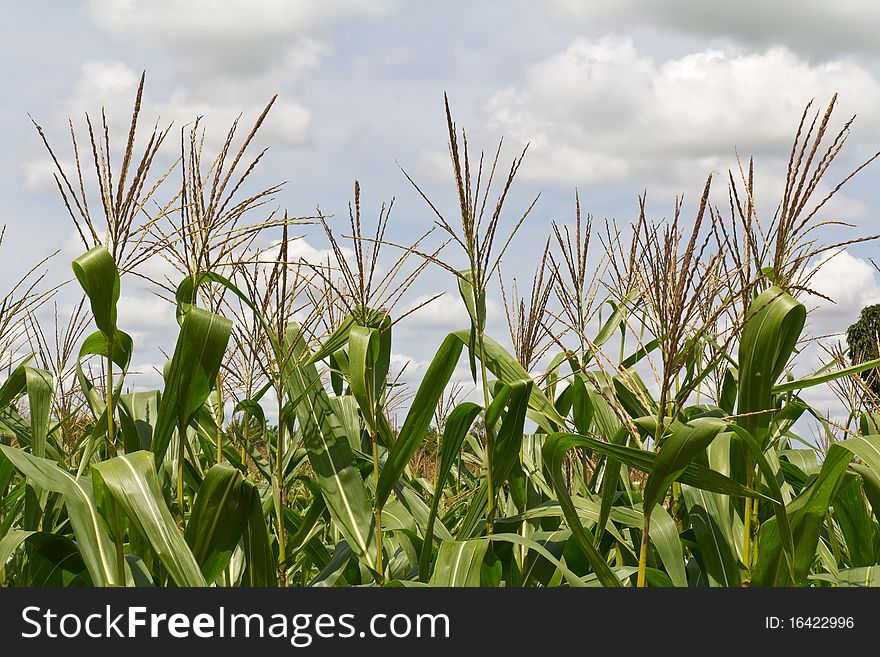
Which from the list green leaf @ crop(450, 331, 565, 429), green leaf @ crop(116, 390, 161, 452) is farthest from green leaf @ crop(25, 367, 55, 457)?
green leaf @ crop(450, 331, 565, 429)

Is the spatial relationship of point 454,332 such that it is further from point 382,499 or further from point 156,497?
point 156,497

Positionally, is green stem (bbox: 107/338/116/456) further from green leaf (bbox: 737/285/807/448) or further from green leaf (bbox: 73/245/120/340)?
green leaf (bbox: 737/285/807/448)

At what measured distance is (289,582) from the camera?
351 cm

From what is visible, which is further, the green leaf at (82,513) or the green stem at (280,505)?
the green stem at (280,505)

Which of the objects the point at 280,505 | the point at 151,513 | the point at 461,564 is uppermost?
the point at 280,505

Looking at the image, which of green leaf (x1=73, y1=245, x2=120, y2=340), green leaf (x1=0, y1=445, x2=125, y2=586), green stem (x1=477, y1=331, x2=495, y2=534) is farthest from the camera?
green stem (x1=477, y1=331, x2=495, y2=534)

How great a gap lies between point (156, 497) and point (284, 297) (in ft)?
2.96

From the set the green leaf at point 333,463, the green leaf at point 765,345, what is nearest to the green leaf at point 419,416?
the green leaf at point 333,463

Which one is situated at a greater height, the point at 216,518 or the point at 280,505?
the point at 280,505

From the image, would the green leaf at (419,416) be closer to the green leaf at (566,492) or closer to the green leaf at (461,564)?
the green leaf at (461,564)

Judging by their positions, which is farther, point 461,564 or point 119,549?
point 461,564

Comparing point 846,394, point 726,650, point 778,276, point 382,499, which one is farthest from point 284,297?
point 846,394

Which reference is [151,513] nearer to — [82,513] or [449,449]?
[82,513]

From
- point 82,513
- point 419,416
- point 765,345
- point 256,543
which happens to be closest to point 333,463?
point 419,416
